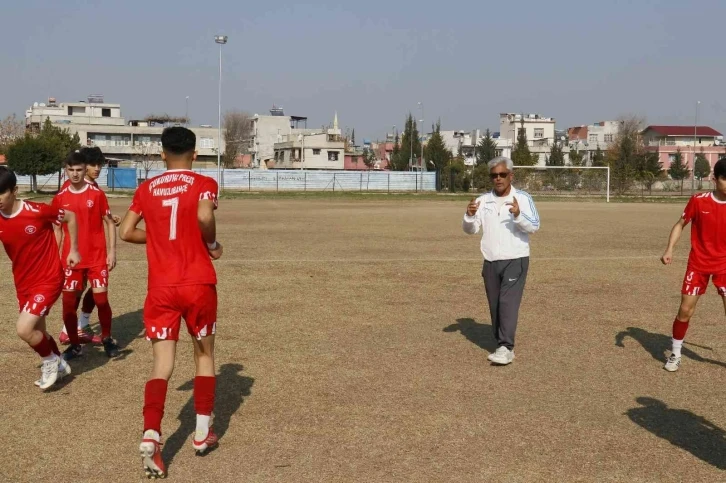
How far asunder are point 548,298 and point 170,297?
296 inches

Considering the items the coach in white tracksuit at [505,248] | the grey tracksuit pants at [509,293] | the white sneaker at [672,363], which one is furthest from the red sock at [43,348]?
the white sneaker at [672,363]

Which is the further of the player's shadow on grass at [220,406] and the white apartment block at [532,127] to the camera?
the white apartment block at [532,127]

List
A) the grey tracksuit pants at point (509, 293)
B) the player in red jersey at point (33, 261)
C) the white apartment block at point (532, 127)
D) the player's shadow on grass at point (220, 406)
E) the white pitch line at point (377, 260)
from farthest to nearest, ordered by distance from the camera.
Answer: the white apartment block at point (532, 127) < the white pitch line at point (377, 260) < the grey tracksuit pants at point (509, 293) < the player in red jersey at point (33, 261) < the player's shadow on grass at point (220, 406)

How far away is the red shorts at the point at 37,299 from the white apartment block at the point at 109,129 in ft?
280

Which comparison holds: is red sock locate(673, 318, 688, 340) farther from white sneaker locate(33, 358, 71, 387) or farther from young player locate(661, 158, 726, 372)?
white sneaker locate(33, 358, 71, 387)

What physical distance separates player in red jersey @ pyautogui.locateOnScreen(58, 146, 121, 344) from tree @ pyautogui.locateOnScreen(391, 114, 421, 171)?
8986cm

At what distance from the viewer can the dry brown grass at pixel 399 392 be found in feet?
15.7

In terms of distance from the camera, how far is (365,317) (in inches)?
378

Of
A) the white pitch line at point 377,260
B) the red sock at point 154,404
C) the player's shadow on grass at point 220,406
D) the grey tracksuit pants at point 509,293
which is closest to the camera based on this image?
the red sock at point 154,404

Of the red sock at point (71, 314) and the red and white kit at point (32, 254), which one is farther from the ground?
the red and white kit at point (32, 254)

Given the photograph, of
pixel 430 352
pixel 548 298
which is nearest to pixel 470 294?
pixel 548 298

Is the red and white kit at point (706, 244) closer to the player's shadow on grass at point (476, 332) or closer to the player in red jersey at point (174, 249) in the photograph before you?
the player's shadow on grass at point (476, 332)

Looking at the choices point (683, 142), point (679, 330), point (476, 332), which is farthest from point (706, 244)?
point (683, 142)

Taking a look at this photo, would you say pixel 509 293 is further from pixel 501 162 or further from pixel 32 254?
pixel 32 254
